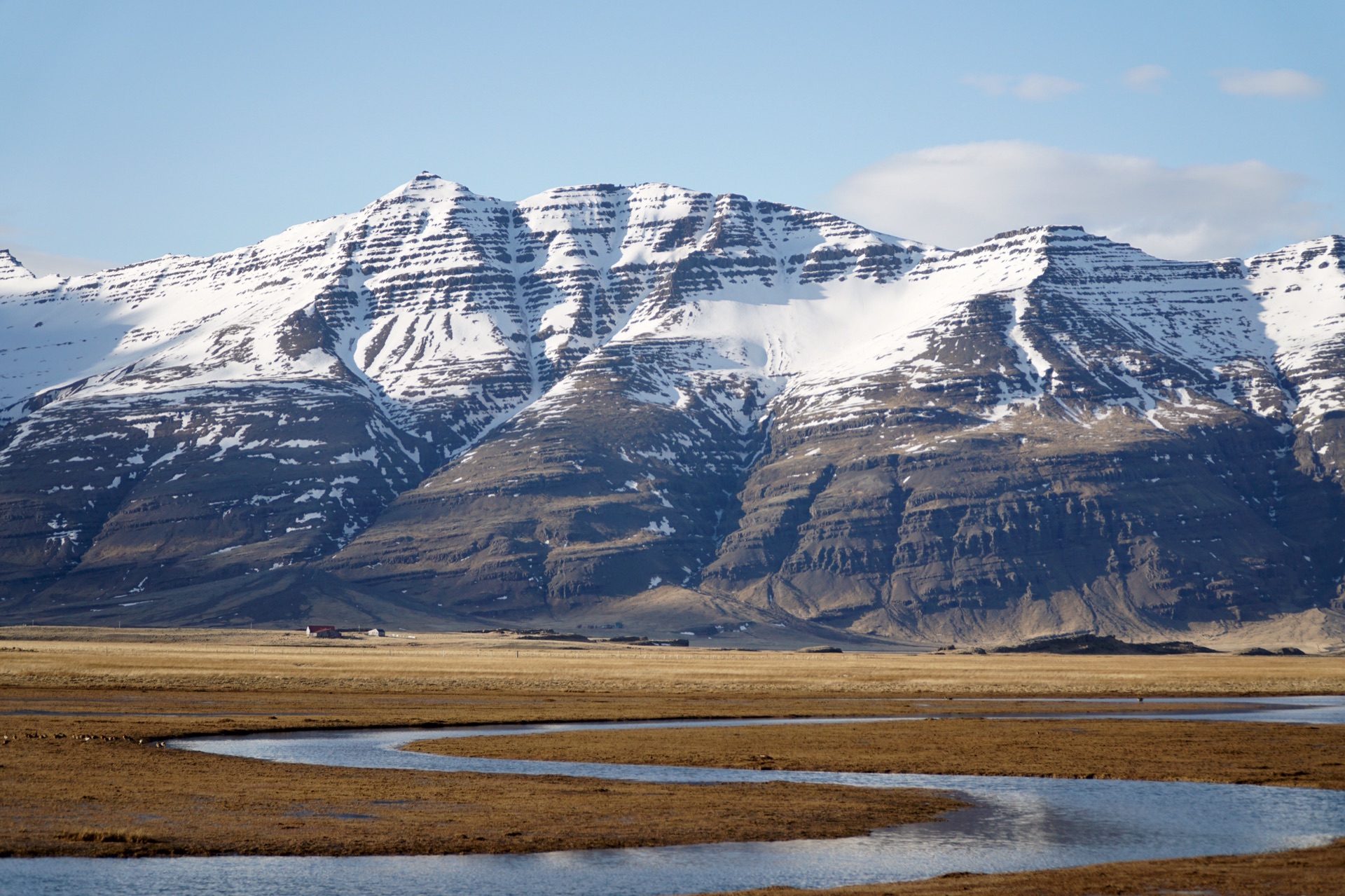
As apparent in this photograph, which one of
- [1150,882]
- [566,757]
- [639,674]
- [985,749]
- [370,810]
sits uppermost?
[1150,882]

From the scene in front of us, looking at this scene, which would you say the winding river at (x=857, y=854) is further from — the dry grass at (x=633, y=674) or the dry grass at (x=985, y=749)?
the dry grass at (x=633, y=674)

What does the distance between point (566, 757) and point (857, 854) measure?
23882 millimetres

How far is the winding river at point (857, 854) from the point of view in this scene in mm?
33562

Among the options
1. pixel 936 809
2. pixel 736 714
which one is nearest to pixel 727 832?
pixel 936 809

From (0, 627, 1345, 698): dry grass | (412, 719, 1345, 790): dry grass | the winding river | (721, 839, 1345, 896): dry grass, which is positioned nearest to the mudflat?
(0, 627, 1345, 698): dry grass

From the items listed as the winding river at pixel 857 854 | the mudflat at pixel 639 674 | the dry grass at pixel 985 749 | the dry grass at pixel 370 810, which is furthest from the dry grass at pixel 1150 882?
the mudflat at pixel 639 674

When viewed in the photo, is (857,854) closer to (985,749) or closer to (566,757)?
(566,757)

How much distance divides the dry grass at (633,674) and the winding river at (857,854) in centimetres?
5474

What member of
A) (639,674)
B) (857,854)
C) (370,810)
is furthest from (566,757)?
(639,674)

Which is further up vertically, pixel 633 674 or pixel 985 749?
pixel 985 749

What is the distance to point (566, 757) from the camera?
59719mm

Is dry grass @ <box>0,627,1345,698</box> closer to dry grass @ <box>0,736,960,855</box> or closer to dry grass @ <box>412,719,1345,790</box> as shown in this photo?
dry grass @ <box>412,719,1345,790</box>

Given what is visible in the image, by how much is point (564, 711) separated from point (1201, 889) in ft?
183

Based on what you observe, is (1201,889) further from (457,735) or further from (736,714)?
(736,714)
